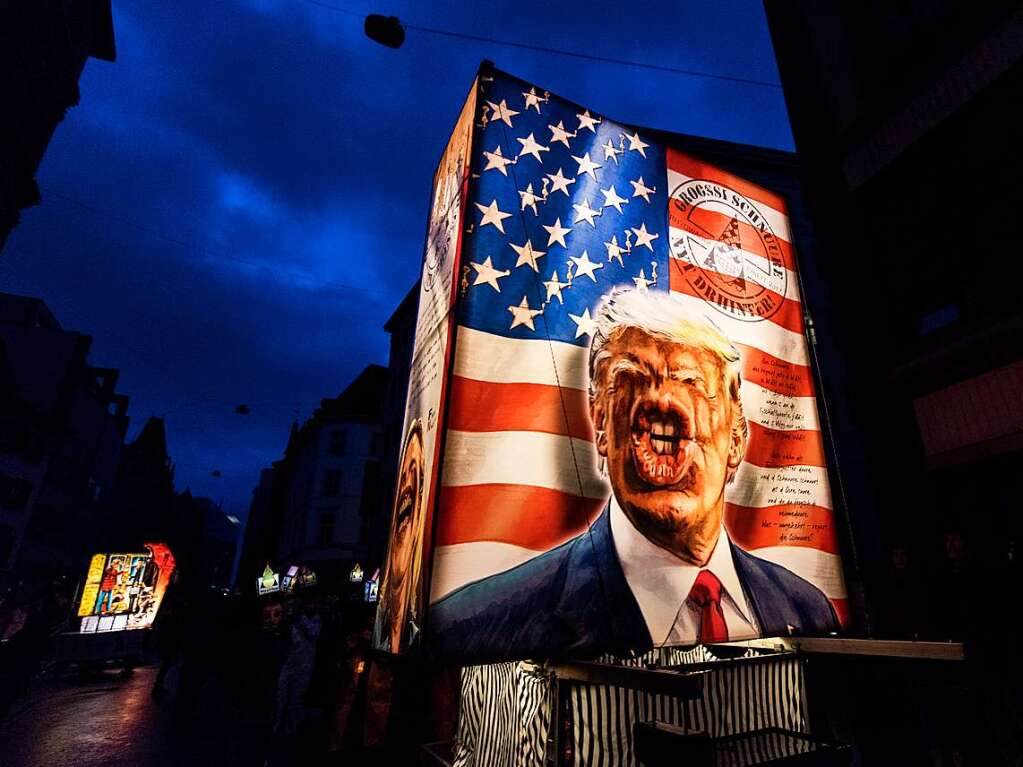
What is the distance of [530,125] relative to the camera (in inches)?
155

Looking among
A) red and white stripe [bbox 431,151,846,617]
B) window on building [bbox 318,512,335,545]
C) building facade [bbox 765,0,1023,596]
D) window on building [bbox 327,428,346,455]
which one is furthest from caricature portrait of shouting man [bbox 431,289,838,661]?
window on building [bbox 327,428,346,455]

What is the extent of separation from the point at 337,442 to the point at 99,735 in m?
32.8

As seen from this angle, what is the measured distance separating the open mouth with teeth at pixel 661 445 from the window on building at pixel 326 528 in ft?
132

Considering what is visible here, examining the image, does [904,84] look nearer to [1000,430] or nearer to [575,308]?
[1000,430]

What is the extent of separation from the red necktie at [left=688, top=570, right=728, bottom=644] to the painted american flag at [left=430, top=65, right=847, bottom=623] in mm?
508

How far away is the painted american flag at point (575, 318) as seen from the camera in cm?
306

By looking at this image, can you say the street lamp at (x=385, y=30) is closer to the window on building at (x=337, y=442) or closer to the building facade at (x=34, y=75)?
the building facade at (x=34, y=75)

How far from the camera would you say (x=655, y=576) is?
3.32 meters

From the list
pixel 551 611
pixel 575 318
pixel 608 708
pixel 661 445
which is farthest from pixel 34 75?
pixel 608 708

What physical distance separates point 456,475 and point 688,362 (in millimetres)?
2150

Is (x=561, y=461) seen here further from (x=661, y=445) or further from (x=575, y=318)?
(x=575, y=318)

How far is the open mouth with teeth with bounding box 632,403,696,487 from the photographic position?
3576 millimetres

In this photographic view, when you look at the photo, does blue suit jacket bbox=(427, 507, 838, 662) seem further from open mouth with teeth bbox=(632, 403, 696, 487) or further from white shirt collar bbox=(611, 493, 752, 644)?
open mouth with teeth bbox=(632, 403, 696, 487)

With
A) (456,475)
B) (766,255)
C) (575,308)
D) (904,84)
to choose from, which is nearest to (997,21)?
(904,84)
